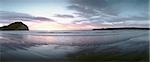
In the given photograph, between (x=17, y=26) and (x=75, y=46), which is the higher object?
(x=17, y=26)

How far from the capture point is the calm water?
139 centimetres

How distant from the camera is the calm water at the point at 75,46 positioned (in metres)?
1.39

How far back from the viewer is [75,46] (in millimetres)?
1414

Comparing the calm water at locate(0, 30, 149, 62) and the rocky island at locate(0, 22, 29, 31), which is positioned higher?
the rocky island at locate(0, 22, 29, 31)

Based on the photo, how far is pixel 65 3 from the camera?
140 centimetres

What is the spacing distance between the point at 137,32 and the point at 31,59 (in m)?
0.91

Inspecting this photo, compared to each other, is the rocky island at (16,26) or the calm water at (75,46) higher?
the rocky island at (16,26)

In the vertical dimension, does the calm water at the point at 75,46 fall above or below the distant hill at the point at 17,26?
below

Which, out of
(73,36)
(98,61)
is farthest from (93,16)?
(98,61)

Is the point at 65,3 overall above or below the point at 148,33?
above

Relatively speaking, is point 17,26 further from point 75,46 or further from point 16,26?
point 75,46

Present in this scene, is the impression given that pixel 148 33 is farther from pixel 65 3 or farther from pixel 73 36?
pixel 65 3

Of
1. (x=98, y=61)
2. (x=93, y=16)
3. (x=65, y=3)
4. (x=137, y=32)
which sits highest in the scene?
(x=65, y=3)

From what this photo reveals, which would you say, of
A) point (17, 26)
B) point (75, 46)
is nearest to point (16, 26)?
point (17, 26)
